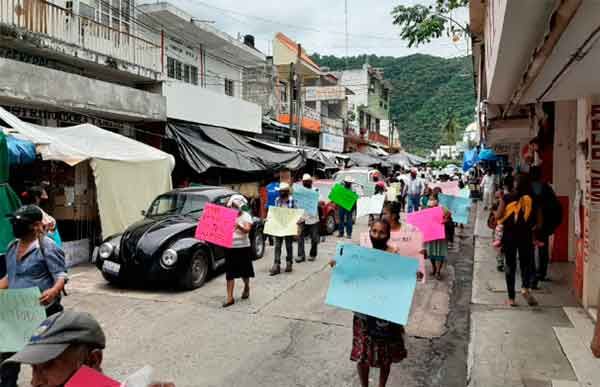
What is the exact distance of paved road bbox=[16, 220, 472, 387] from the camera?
484cm

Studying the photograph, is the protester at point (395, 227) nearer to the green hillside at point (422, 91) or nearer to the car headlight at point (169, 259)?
the car headlight at point (169, 259)

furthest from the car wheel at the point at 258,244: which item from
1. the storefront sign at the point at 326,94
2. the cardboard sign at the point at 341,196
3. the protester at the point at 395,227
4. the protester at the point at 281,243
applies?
the storefront sign at the point at 326,94

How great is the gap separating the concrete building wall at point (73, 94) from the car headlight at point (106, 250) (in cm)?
388

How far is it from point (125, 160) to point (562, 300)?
817cm

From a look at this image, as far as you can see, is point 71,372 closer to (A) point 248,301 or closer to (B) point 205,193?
(A) point 248,301

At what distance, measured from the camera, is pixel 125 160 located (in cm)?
1019

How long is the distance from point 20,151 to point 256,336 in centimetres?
523

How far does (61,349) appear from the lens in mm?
1812

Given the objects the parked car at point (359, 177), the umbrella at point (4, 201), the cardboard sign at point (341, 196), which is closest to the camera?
the umbrella at point (4, 201)

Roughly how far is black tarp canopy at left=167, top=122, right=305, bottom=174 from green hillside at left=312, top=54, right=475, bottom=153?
4706 cm

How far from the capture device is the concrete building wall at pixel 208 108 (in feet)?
48.0

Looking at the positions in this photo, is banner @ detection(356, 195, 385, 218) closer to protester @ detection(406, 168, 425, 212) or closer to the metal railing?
protester @ detection(406, 168, 425, 212)

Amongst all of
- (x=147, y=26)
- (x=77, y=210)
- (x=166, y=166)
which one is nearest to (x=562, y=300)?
(x=166, y=166)

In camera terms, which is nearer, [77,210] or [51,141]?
[51,141]
